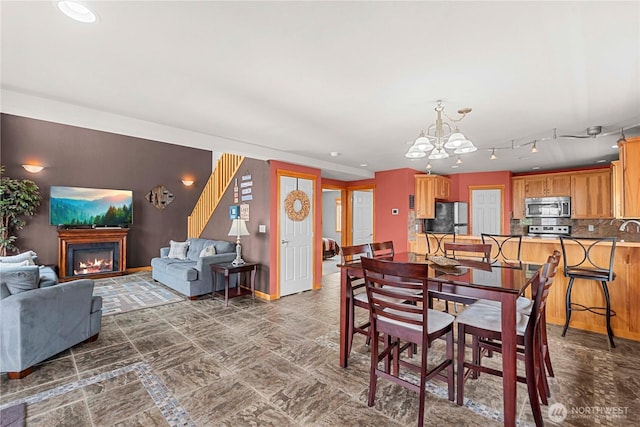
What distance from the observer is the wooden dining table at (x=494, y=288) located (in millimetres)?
1774

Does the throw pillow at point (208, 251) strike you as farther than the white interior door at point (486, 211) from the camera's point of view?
No

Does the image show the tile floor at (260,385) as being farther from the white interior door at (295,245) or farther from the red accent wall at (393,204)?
the red accent wall at (393,204)

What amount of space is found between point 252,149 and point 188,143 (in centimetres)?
92

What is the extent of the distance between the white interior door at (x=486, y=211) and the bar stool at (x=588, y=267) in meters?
3.13

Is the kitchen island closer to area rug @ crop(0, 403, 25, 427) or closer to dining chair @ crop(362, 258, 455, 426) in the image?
dining chair @ crop(362, 258, 455, 426)

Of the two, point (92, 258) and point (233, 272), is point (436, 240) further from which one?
point (92, 258)

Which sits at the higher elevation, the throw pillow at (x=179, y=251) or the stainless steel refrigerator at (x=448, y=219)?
the stainless steel refrigerator at (x=448, y=219)

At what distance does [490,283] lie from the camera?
1.98 m

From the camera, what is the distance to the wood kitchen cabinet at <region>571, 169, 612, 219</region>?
5586 millimetres

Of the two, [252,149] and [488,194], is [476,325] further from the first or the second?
[488,194]

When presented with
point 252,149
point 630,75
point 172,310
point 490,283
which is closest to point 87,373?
point 172,310

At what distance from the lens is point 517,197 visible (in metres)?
6.52

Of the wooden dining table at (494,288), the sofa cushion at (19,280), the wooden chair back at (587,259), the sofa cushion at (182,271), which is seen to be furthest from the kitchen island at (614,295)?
the sofa cushion at (19,280)

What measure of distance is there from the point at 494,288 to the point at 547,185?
584cm
